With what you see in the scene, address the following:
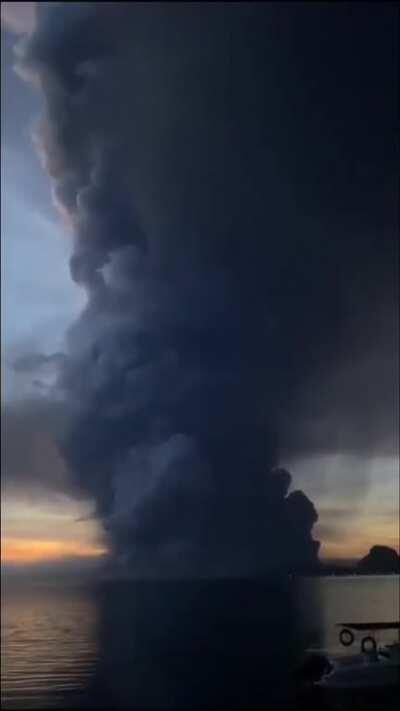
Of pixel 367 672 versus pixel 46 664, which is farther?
pixel 46 664

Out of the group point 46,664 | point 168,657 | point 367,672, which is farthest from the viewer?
point 168,657

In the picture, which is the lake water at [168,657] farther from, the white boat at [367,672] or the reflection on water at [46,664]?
the white boat at [367,672]

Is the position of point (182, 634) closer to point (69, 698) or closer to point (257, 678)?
point (257, 678)

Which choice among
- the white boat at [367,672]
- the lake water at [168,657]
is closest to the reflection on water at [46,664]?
the lake water at [168,657]

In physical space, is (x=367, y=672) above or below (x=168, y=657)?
above

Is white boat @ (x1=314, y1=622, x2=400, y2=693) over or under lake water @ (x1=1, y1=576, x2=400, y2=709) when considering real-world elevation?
over

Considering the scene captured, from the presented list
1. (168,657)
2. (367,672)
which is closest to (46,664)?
(168,657)

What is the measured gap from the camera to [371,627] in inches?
336

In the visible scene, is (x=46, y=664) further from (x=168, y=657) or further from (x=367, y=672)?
(x=367, y=672)

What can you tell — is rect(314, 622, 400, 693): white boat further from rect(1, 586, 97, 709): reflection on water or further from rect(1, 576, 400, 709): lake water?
rect(1, 586, 97, 709): reflection on water

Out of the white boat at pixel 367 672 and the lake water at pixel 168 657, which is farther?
the lake water at pixel 168 657

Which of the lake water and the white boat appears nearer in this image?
the white boat

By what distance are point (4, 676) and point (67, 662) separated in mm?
3754

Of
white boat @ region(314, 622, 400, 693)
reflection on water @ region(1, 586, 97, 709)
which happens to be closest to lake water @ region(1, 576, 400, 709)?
reflection on water @ region(1, 586, 97, 709)
